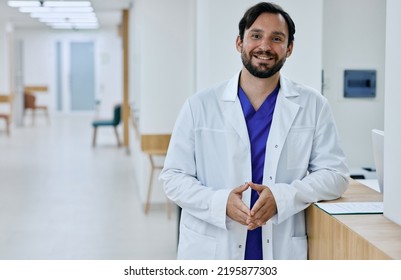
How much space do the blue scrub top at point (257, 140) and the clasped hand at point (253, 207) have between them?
110mm

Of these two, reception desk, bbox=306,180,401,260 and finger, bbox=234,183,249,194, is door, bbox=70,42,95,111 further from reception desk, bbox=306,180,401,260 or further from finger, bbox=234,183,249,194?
finger, bbox=234,183,249,194

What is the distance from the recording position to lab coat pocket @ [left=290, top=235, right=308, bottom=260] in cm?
223

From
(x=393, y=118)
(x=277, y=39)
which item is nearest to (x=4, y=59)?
(x=277, y=39)

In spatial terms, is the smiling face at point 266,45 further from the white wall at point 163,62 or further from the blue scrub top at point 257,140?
the white wall at point 163,62

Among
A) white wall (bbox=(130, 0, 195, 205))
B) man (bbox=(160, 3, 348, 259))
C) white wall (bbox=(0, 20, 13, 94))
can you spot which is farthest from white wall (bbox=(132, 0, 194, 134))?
white wall (bbox=(0, 20, 13, 94))

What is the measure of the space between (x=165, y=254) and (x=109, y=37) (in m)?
15.7

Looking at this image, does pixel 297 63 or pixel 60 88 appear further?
pixel 60 88

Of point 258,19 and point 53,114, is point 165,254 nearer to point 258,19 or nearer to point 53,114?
point 258,19

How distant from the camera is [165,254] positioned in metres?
5.24

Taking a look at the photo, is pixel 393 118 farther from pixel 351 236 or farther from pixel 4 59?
pixel 4 59
